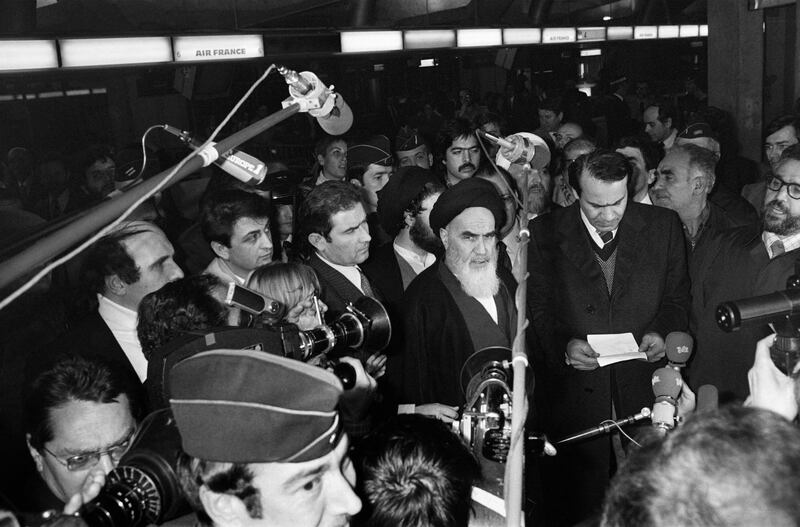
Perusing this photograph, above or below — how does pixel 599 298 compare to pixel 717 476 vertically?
below

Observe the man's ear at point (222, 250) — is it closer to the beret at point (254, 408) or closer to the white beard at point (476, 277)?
the white beard at point (476, 277)

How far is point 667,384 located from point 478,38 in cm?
554

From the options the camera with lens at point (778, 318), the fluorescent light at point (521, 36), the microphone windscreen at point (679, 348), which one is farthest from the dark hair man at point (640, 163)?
the camera with lens at point (778, 318)

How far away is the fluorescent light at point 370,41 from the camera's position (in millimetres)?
6113

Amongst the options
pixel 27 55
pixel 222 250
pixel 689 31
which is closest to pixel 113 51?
pixel 27 55

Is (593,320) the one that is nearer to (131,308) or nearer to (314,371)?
(131,308)

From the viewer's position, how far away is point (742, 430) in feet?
4.04

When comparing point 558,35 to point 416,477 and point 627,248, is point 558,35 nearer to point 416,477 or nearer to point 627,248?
point 627,248

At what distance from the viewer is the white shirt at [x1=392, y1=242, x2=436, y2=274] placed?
447 cm

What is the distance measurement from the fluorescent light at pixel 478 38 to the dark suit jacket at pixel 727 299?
395 cm

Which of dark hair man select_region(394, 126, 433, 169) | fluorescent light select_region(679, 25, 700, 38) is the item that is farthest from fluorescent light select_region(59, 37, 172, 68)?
fluorescent light select_region(679, 25, 700, 38)

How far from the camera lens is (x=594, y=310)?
12.9 ft

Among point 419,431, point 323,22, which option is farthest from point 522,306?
point 323,22

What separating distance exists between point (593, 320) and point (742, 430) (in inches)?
107
